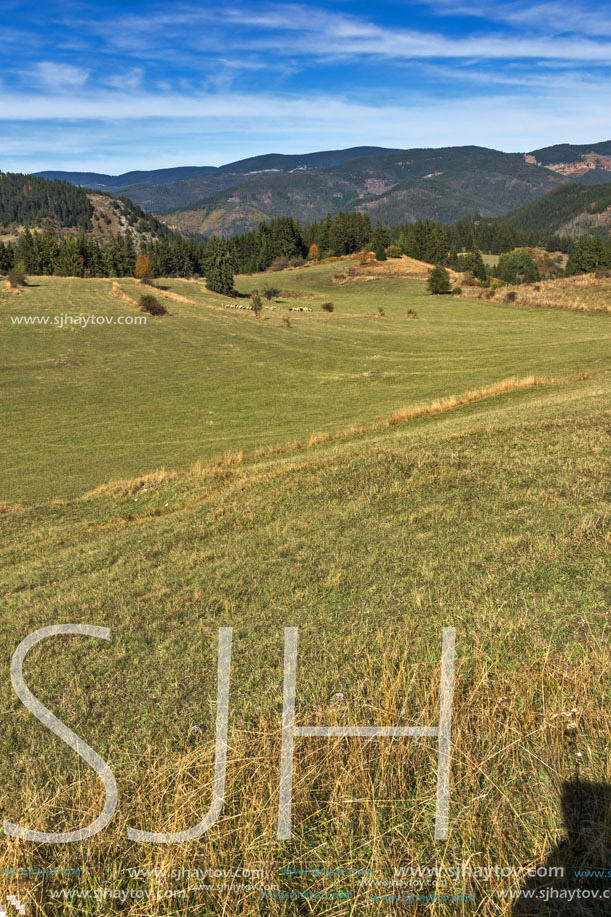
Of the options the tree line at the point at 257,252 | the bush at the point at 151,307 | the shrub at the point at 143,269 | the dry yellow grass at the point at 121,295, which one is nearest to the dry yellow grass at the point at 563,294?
the tree line at the point at 257,252

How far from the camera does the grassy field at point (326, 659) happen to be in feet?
10.5

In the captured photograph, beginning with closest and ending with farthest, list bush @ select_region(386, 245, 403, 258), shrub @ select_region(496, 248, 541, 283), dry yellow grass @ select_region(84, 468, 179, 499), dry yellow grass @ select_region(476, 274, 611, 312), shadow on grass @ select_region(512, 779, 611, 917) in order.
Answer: shadow on grass @ select_region(512, 779, 611, 917) < dry yellow grass @ select_region(84, 468, 179, 499) < dry yellow grass @ select_region(476, 274, 611, 312) < bush @ select_region(386, 245, 403, 258) < shrub @ select_region(496, 248, 541, 283)

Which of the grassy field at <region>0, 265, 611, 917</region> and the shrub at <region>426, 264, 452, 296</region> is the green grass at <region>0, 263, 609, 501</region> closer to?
the grassy field at <region>0, 265, 611, 917</region>

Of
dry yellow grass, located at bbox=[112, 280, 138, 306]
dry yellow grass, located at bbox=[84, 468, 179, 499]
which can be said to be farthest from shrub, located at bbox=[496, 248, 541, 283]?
dry yellow grass, located at bbox=[84, 468, 179, 499]

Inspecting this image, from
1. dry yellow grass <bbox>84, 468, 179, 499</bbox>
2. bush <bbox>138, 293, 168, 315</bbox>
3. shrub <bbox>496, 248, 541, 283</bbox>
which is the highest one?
shrub <bbox>496, 248, 541, 283</bbox>

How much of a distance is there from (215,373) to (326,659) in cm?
3839

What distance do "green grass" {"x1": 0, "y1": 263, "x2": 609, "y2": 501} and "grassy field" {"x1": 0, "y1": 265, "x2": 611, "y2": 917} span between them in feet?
19.1

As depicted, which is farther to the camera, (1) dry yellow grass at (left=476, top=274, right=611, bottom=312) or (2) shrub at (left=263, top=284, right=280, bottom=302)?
(2) shrub at (left=263, top=284, right=280, bottom=302)

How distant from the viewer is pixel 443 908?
2875mm

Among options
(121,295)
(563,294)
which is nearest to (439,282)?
(563,294)

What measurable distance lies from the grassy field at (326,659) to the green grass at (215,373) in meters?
5.83

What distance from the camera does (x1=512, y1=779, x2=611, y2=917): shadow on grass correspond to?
2.78 meters

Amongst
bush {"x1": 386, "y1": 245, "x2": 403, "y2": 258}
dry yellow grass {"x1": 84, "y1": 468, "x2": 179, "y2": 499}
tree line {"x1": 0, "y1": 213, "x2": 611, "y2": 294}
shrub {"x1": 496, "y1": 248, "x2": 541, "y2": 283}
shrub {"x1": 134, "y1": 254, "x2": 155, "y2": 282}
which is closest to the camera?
dry yellow grass {"x1": 84, "y1": 468, "x2": 179, "y2": 499}

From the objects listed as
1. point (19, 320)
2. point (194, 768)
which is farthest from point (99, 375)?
point (194, 768)
